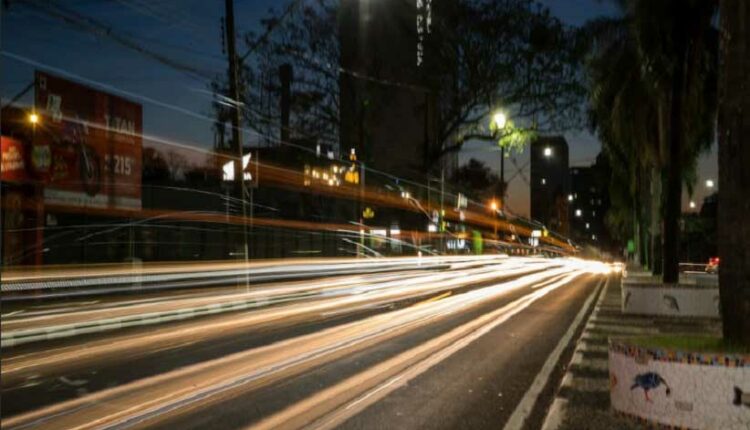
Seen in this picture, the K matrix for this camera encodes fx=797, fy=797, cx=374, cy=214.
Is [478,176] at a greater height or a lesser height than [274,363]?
greater

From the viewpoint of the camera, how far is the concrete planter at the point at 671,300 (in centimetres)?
1828

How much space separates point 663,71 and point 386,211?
99.0ft

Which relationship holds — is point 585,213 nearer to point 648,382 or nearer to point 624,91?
point 624,91

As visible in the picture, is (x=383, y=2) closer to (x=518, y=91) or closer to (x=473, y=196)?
(x=518, y=91)

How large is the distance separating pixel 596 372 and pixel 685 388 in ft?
12.0

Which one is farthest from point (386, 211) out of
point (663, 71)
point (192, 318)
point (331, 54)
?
point (192, 318)

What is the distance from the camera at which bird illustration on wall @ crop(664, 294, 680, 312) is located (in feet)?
61.2

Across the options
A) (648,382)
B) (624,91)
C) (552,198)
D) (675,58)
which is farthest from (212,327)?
(552,198)

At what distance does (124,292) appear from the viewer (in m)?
21.7

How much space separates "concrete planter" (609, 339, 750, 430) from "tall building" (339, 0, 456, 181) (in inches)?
1158

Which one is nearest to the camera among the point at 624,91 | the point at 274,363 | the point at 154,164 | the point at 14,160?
the point at 274,363

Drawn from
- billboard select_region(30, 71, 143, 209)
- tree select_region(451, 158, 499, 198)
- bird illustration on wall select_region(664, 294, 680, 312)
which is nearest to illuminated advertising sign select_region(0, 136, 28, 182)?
billboard select_region(30, 71, 143, 209)

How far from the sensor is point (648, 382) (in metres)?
7.14

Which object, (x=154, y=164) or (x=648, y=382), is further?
(x=154, y=164)
